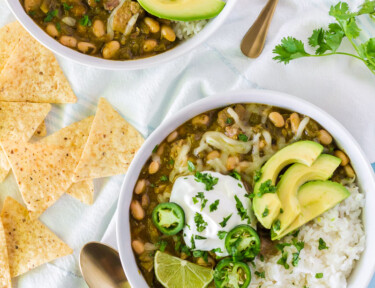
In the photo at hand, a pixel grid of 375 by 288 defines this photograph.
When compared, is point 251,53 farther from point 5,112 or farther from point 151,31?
point 5,112

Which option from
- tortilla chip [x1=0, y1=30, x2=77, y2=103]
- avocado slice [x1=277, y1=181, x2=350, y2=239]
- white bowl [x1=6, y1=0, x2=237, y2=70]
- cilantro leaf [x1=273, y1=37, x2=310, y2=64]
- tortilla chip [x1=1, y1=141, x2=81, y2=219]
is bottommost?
tortilla chip [x1=1, y1=141, x2=81, y2=219]

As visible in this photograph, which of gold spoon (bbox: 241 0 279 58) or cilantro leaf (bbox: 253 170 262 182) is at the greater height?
gold spoon (bbox: 241 0 279 58)

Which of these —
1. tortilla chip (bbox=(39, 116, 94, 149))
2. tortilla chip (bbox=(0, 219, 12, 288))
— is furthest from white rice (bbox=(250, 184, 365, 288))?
tortilla chip (bbox=(0, 219, 12, 288))

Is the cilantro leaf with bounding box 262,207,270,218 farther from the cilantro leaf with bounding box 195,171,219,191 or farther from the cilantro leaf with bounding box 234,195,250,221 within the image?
the cilantro leaf with bounding box 195,171,219,191

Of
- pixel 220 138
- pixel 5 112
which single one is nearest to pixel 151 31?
pixel 220 138

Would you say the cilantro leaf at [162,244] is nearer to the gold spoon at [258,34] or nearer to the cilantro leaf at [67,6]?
the gold spoon at [258,34]

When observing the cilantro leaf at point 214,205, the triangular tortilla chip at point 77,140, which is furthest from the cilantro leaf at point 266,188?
the triangular tortilla chip at point 77,140
